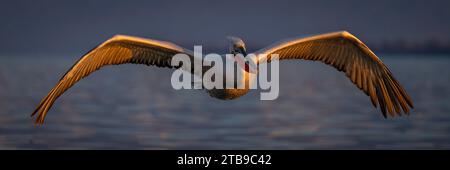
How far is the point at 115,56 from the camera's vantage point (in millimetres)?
15109

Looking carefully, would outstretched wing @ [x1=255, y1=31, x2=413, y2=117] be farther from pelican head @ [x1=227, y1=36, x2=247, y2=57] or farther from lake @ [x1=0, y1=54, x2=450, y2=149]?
lake @ [x1=0, y1=54, x2=450, y2=149]

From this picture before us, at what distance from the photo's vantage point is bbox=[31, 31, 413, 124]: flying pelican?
14664 mm

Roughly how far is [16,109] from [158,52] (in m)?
13.0

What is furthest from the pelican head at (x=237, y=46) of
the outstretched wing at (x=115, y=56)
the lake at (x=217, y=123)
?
the lake at (x=217, y=123)

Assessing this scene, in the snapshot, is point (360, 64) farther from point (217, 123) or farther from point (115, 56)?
point (217, 123)

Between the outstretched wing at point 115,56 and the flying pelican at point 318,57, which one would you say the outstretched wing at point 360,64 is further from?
the outstretched wing at point 115,56

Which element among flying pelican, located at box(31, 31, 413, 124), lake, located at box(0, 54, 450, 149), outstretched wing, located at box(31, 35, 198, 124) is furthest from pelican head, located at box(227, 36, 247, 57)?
lake, located at box(0, 54, 450, 149)

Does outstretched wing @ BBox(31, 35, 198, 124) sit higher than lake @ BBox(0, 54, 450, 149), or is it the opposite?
outstretched wing @ BBox(31, 35, 198, 124)

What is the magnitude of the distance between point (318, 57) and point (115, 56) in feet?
11.4

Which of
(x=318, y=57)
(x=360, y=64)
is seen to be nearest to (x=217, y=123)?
(x=318, y=57)

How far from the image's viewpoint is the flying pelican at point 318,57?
48.1 feet

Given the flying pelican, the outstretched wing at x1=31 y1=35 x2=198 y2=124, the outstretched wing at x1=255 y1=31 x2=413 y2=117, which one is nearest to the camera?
the outstretched wing at x1=31 y1=35 x2=198 y2=124

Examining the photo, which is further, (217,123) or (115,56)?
(217,123)

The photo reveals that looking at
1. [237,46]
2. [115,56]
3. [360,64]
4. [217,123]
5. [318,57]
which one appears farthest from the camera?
[217,123]
